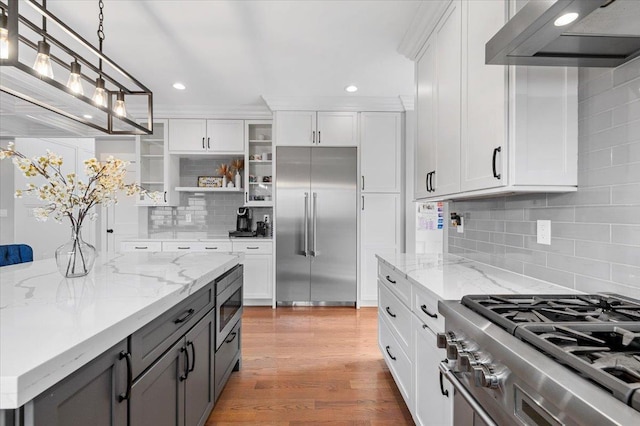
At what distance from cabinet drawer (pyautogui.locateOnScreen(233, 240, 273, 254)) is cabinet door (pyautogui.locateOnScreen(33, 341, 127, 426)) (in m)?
3.28

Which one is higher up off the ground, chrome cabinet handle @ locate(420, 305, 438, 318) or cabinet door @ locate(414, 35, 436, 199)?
cabinet door @ locate(414, 35, 436, 199)

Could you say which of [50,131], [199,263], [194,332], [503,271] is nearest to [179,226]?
[50,131]

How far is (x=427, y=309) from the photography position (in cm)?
157

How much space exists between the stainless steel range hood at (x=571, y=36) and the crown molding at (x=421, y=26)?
40.2 inches

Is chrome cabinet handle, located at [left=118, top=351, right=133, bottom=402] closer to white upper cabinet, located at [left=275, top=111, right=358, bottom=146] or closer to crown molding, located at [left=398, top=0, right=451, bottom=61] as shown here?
crown molding, located at [left=398, top=0, right=451, bottom=61]

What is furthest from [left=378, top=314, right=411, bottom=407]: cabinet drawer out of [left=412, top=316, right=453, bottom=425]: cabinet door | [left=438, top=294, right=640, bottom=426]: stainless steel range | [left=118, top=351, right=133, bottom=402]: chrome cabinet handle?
[left=118, top=351, right=133, bottom=402]: chrome cabinet handle

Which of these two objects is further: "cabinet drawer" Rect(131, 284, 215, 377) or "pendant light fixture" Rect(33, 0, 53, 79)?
"pendant light fixture" Rect(33, 0, 53, 79)

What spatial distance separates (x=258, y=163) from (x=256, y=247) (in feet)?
3.87

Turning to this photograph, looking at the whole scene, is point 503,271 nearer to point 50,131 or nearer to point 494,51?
point 494,51

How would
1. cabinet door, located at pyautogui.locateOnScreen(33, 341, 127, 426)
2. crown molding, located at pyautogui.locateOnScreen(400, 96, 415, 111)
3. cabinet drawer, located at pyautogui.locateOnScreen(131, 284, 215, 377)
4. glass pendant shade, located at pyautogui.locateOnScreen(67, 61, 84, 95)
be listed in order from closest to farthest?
cabinet door, located at pyautogui.locateOnScreen(33, 341, 127, 426)
cabinet drawer, located at pyautogui.locateOnScreen(131, 284, 215, 377)
glass pendant shade, located at pyautogui.locateOnScreen(67, 61, 84, 95)
crown molding, located at pyautogui.locateOnScreen(400, 96, 415, 111)

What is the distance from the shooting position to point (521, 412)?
78cm

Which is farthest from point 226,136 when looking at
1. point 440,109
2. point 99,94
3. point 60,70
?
point 440,109

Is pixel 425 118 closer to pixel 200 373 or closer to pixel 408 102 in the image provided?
pixel 408 102

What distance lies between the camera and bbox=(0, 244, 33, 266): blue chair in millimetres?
2426
